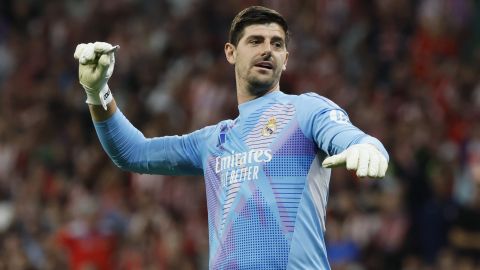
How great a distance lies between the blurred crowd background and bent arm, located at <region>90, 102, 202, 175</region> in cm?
621

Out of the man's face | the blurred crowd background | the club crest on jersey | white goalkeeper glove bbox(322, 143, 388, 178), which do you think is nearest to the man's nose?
the man's face

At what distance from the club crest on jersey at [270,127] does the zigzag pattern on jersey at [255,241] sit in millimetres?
342

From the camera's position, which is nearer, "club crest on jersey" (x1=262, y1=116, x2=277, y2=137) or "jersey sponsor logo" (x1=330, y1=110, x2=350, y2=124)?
"jersey sponsor logo" (x1=330, y1=110, x2=350, y2=124)

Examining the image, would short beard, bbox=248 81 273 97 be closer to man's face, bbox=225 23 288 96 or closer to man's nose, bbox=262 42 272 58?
man's face, bbox=225 23 288 96

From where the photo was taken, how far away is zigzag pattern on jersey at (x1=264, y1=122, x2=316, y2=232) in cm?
621

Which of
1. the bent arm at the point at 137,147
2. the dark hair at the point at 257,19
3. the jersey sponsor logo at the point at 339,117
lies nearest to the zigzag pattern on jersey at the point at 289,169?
the jersey sponsor logo at the point at 339,117

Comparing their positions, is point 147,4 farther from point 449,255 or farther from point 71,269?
point 449,255

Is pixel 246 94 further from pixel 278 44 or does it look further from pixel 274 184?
pixel 274 184

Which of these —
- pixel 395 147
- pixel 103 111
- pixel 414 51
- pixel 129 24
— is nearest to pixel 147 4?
pixel 129 24

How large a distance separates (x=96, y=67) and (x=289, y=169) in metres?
1.35

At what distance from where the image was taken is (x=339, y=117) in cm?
612

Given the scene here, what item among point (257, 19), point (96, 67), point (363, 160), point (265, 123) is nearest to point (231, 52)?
point (257, 19)

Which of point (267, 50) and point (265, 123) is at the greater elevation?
point (267, 50)

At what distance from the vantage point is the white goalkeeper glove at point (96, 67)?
6.69 meters
